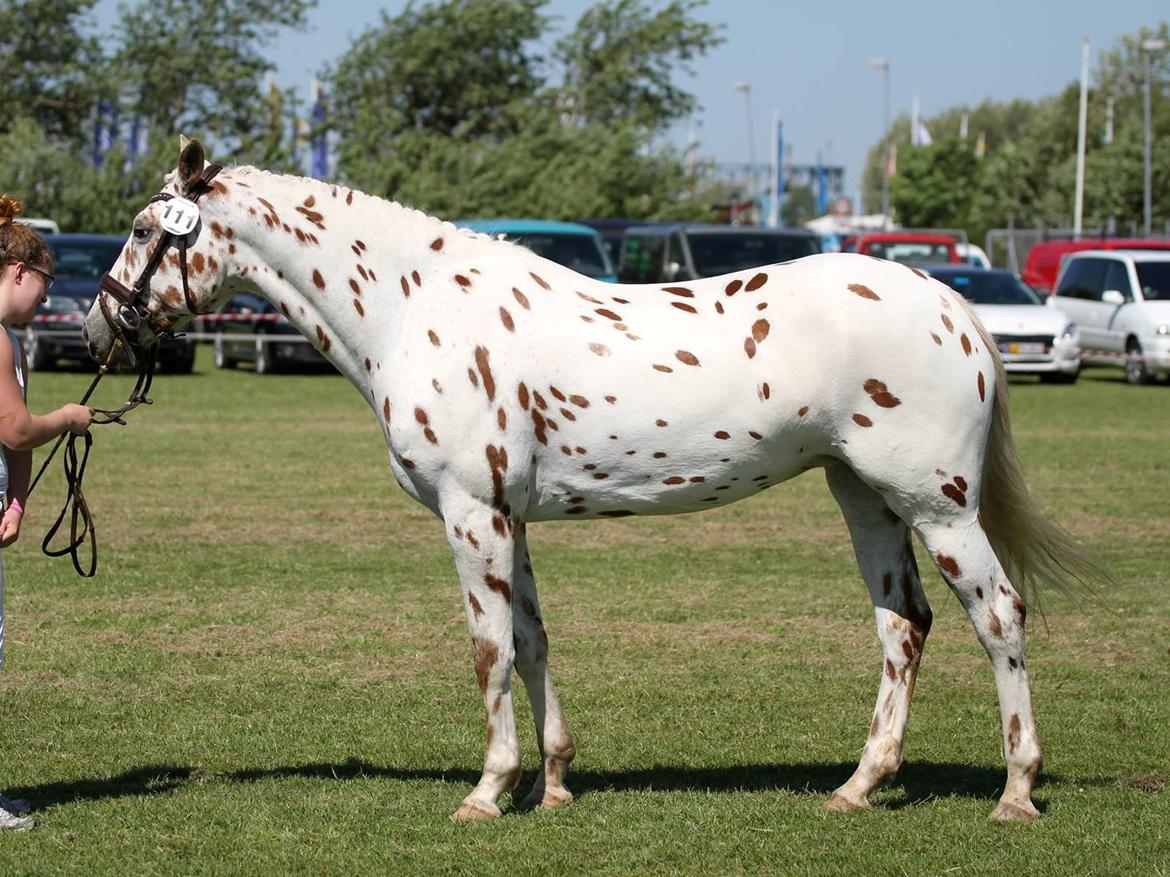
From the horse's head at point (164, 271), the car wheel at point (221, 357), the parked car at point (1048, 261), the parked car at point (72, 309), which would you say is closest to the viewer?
the horse's head at point (164, 271)

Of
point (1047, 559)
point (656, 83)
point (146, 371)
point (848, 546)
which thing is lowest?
point (848, 546)

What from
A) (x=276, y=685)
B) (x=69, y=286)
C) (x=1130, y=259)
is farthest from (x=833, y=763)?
(x=1130, y=259)

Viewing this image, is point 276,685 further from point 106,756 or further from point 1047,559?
point 1047,559

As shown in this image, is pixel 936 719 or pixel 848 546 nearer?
pixel 936 719

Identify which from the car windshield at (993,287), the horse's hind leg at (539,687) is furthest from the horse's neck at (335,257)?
the car windshield at (993,287)

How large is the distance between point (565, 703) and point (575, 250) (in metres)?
19.6

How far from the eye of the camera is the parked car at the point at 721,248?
88.0 feet

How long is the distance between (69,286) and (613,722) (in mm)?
20513

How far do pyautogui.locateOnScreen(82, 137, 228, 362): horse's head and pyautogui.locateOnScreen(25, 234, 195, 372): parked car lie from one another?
740 inches

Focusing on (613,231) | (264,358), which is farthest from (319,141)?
(264,358)

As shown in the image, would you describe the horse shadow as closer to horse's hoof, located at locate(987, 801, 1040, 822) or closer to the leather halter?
horse's hoof, located at locate(987, 801, 1040, 822)

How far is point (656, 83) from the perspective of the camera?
58.8m

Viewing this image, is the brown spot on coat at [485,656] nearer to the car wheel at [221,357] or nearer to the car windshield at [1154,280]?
the car wheel at [221,357]

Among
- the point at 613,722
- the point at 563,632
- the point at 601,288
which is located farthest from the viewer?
the point at 563,632
